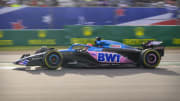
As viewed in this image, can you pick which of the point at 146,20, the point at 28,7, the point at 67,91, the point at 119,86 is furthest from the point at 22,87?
the point at 146,20

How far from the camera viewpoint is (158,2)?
1642cm

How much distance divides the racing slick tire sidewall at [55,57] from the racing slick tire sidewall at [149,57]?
2448 millimetres

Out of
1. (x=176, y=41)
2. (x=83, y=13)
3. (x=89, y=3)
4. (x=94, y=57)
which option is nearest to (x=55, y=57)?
(x=94, y=57)

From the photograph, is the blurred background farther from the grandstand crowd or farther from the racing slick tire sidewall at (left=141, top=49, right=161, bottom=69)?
the racing slick tire sidewall at (left=141, top=49, right=161, bottom=69)

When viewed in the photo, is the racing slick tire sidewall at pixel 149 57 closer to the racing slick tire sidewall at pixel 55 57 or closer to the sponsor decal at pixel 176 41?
the racing slick tire sidewall at pixel 55 57

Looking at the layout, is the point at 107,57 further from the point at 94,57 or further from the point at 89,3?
the point at 89,3

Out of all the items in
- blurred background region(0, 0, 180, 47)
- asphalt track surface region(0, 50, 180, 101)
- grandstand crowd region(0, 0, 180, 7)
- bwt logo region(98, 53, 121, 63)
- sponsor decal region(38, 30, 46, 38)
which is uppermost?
grandstand crowd region(0, 0, 180, 7)

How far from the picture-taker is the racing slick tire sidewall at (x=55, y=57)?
685 centimetres

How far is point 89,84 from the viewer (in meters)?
5.46

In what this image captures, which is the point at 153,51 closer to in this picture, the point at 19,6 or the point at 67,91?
the point at 67,91

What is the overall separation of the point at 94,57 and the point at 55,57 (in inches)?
44.3

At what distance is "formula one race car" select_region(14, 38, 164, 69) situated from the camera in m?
6.87

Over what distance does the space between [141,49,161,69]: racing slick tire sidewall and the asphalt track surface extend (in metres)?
0.22

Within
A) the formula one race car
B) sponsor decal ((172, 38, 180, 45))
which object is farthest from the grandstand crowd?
the formula one race car
